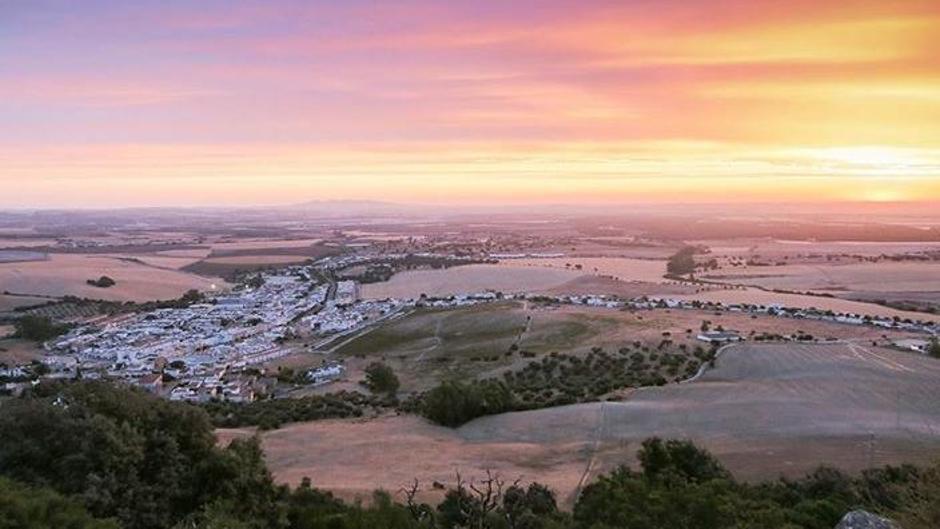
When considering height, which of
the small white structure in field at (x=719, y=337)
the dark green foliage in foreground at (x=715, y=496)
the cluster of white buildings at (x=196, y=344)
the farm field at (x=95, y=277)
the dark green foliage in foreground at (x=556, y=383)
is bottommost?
the cluster of white buildings at (x=196, y=344)

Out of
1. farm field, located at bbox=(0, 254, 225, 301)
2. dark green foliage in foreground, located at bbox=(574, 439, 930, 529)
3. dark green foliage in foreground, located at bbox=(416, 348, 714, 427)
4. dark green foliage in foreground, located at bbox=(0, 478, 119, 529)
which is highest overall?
dark green foliage in foreground, located at bbox=(0, 478, 119, 529)

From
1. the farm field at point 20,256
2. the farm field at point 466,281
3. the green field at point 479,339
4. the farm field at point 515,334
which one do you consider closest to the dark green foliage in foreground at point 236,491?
the farm field at point 515,334

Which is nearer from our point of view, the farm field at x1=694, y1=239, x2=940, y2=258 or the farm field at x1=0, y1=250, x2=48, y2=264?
the farm field at x1=0, y1=250, x2=48, y2=264

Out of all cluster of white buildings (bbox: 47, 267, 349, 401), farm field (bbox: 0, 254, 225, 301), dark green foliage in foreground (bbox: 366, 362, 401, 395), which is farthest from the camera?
farm field (bbox: 0, 254, 225, 301)

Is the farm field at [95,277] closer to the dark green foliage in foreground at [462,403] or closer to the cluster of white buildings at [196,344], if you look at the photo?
the cluster of white buildings at [196,344]

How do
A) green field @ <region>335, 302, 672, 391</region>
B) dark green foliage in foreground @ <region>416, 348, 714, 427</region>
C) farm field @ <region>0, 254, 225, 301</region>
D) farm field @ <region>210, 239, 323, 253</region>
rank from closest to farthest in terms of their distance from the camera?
dark green foliage in foreground @ <region>416, 348, 714, 427</region>, green field @ <region>335, 302, 672, 391</region>, farm field @ <region>0, 254, 225, 301</region>, farm field @ <region>210, 239, 323, 253</region>

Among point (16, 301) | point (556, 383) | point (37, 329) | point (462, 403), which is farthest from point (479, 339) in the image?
point (16, 301)

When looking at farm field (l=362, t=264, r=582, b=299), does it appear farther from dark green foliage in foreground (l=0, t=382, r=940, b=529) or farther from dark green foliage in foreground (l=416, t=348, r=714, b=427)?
dark green foliage in foreground (l=0, t=382, r=940, b=529)

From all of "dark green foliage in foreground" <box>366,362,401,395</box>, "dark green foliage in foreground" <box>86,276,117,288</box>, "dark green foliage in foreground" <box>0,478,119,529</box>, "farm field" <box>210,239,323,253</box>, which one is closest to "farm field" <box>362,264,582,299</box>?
"dark green foliage in foreground" <box>86,276,117,288</box>
